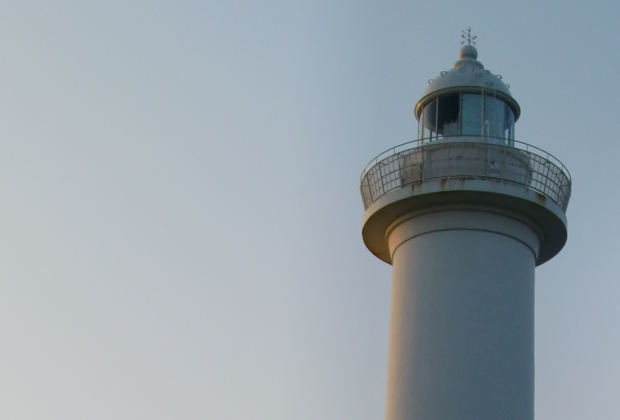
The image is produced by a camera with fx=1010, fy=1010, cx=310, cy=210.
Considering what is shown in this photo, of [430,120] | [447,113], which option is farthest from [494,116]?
[430,120]

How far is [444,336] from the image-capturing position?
16.5m

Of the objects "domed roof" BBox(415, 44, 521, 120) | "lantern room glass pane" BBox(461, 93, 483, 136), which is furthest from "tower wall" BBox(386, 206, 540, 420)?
"domed roof" BBox(415, 44, 521, 120)

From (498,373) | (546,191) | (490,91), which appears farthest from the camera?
(490,91)

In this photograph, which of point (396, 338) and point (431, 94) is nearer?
point (396, 338)

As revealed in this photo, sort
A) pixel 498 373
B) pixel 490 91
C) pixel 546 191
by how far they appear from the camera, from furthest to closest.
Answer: pixel 490 91
pixel 546 191
pixel 498 373

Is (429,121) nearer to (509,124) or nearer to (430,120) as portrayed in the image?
(430,120)

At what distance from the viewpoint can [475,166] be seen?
1738cm

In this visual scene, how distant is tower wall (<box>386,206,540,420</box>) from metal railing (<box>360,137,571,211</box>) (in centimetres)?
62

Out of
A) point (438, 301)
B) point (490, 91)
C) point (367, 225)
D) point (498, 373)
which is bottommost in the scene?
point (498, 373)

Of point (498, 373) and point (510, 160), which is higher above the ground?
point (510, 160)

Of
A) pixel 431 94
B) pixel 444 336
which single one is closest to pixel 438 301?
pixel 444 336

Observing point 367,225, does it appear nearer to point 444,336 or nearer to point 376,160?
point 376,160

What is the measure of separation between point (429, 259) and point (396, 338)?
4.79 ft

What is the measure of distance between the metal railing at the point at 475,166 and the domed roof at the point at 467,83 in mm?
1218
